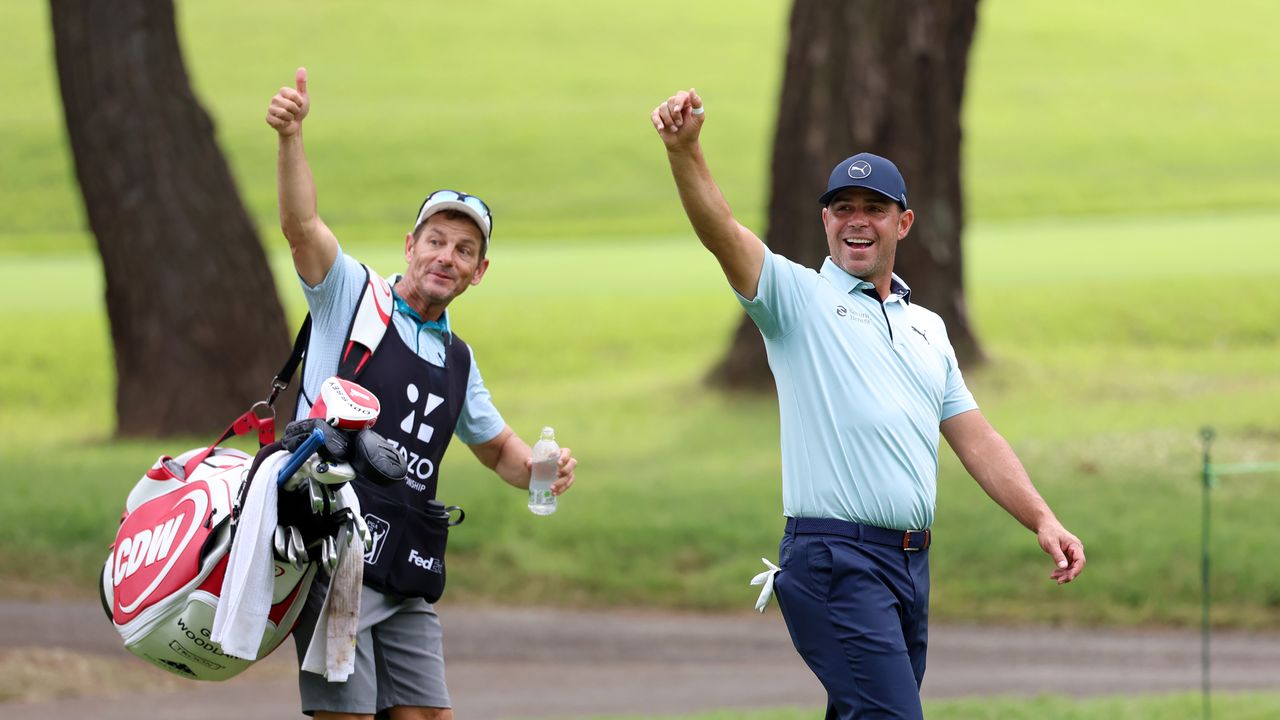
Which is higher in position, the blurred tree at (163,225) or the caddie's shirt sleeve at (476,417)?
the blurred tree at (163,225)

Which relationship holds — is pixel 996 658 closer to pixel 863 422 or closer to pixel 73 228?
pixel 863 422

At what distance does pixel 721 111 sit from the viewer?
44.1 meters

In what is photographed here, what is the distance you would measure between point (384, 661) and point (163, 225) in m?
9.64

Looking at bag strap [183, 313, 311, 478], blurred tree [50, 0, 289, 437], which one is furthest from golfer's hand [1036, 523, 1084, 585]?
blurred tree [50, 0, 289, 437]

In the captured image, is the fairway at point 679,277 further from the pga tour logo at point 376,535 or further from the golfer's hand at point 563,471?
the pga tour logo at point 376,535

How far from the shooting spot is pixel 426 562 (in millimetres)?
5379

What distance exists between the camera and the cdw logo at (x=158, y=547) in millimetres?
4738

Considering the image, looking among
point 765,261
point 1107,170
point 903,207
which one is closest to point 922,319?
point 903,207

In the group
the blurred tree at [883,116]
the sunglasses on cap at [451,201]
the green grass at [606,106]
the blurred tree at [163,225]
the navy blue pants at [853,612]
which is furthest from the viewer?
the green grass at [606,106]

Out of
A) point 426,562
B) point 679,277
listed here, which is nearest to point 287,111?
point 426,562

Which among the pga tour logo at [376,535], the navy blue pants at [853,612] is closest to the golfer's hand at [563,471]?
the pga tour logo at [376,535]

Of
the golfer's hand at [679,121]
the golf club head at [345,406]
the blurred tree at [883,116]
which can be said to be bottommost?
the golf club head at [345,406]

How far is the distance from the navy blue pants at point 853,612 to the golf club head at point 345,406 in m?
1.23

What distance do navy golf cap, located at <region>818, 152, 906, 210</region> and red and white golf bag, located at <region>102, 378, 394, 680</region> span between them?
4.95 ft
